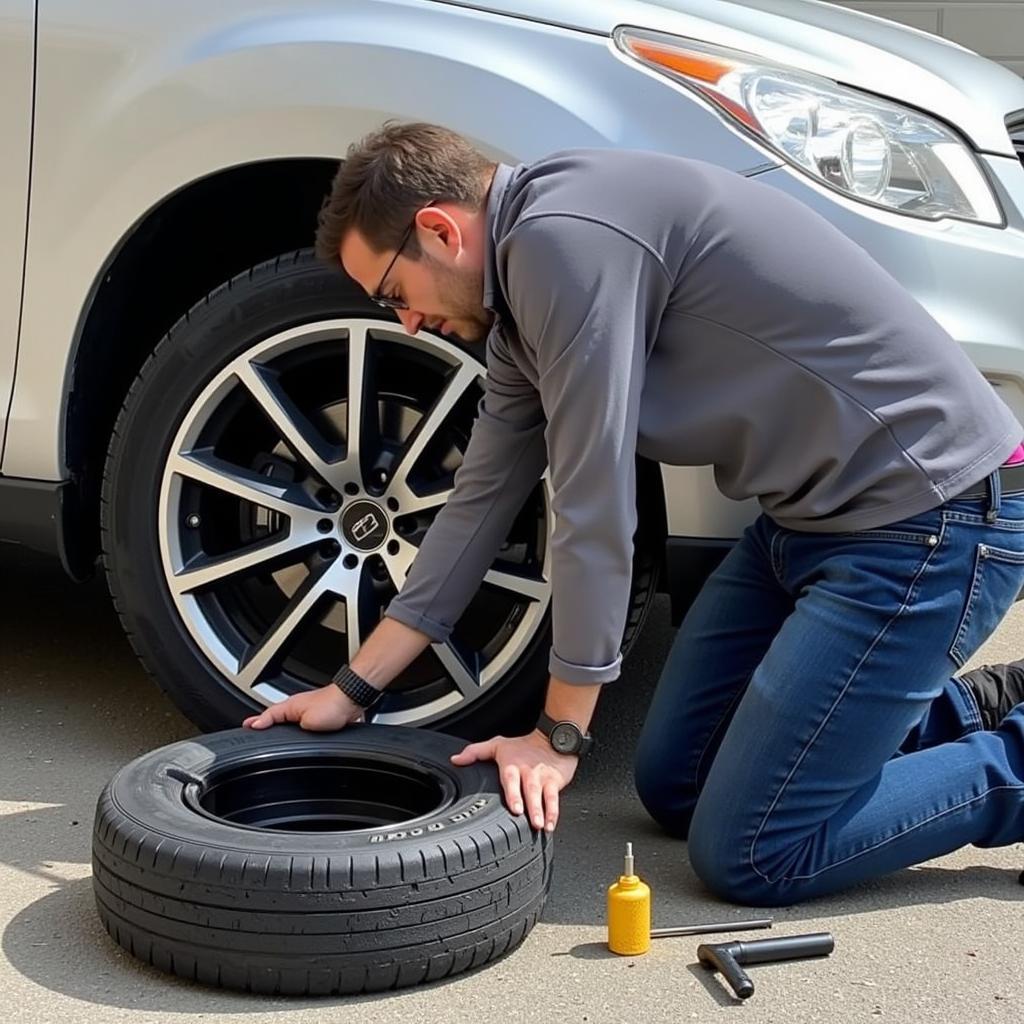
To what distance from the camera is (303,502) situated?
300 cm

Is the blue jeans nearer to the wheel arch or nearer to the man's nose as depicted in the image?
the man's nose

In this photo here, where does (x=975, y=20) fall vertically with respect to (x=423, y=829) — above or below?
above

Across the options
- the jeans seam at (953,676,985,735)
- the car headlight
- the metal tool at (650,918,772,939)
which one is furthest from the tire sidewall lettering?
the car headlight

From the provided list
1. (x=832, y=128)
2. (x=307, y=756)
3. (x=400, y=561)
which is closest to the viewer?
(x=307, y=756)

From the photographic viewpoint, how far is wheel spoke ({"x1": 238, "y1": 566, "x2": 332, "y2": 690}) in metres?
2.98

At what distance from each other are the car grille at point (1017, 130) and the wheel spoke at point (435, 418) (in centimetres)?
107

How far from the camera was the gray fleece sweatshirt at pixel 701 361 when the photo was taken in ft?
7.66

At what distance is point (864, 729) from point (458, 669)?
2.56ft

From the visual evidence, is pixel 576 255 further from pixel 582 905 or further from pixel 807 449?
pixel 582 905

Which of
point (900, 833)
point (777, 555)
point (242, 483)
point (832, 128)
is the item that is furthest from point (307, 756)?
point (832, 128)

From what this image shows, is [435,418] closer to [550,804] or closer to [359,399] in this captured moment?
[359,399]

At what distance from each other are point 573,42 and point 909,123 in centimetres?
59

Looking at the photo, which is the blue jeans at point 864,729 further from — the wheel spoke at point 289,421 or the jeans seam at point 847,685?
the wheel spoke at point 289,421

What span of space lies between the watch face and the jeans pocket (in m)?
0.60
